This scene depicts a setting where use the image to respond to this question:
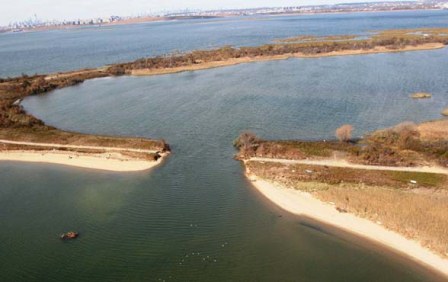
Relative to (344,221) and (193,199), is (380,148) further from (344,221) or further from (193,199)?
(193,199)

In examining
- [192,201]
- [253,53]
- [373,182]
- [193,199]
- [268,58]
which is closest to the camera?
[192,201]

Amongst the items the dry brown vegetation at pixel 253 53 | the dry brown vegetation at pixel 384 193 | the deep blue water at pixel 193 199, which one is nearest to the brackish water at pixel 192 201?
the deep blue water at pixel 193 199

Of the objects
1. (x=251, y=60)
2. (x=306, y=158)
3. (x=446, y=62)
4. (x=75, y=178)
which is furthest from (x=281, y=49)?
(x=75, y=178)

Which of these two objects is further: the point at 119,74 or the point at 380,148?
the point at 119,74

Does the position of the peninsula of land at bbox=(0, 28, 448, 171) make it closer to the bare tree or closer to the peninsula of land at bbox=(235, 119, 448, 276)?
the peninsula of land at bbox=(235, 119, 448, 276)

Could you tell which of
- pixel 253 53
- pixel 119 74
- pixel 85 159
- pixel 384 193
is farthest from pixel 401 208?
pixel 253 53

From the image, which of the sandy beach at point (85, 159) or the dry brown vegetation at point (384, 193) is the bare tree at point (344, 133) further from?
the sandy beach at point (85, 159)

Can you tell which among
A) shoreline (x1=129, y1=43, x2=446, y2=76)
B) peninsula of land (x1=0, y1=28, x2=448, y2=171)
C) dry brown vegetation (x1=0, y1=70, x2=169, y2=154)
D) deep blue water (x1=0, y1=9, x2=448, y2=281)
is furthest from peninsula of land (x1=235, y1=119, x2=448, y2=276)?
shoreline (x1=129, y1=43, x2=446, y2=76)
